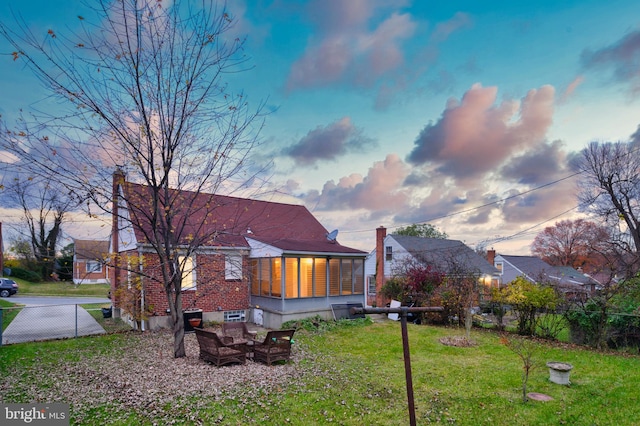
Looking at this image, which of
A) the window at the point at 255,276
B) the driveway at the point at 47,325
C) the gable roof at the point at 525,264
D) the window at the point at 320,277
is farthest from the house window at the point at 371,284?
the driveway at the point at 47,325

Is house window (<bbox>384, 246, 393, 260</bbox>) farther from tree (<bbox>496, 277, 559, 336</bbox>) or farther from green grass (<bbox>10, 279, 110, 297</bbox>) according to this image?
green grass (<bbox>10, 279, 110, 297</bbox>)

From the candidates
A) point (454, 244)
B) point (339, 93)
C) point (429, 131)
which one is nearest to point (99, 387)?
point (339, 93)

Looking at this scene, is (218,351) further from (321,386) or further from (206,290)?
(206,290)

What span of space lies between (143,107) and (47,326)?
1119 centimetres

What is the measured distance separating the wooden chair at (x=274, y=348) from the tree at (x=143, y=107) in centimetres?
211

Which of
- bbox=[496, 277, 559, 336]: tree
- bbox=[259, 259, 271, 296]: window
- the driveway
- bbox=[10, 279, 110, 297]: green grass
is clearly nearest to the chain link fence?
the driveway

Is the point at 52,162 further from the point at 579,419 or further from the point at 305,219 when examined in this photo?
the point at 305,219

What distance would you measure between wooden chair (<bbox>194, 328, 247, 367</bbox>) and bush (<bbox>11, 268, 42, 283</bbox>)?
119ft

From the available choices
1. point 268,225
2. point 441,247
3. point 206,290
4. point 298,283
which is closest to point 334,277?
point 298,283

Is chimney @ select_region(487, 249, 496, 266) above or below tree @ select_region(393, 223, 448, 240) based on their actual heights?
below

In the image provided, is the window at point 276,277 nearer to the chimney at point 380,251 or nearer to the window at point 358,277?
the window at point 358,277

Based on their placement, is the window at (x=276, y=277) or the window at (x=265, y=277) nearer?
the window at (x=276, y=277)

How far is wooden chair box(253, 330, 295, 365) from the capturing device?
8.70 m

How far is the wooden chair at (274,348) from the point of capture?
8695 millimetres
